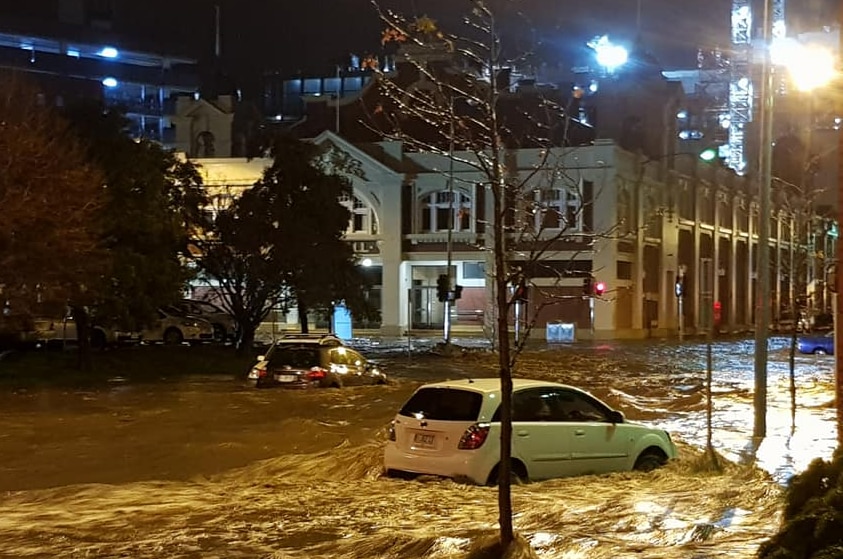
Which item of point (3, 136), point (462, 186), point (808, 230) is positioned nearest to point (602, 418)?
point (3, 136)

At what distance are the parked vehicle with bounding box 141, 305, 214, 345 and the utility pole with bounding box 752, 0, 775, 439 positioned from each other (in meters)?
29.1

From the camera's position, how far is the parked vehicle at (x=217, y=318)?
4409cm

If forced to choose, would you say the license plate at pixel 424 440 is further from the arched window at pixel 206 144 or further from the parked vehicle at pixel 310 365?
the arched window at pixel 206 144

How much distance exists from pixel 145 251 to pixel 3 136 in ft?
25.2

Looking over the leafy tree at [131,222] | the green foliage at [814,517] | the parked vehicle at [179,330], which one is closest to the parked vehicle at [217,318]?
the parked vehicle at [179,330]

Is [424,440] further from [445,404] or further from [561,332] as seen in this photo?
[561,332]

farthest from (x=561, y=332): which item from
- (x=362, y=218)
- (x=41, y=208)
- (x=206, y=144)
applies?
(x=41, y=208)

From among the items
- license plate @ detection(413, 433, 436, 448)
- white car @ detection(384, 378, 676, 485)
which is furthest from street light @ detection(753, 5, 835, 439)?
license plate @ detection(413, 433, 436, 448)

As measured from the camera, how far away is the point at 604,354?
44.4 m

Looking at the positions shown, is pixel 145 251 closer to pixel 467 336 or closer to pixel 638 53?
pixel 467 336

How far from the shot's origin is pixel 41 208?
24797 mm

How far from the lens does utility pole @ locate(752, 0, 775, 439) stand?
55.5ft

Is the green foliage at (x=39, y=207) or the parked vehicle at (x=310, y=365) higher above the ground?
the green foliage at (x=39, y=207)

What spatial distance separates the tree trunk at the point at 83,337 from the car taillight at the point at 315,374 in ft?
30.0
